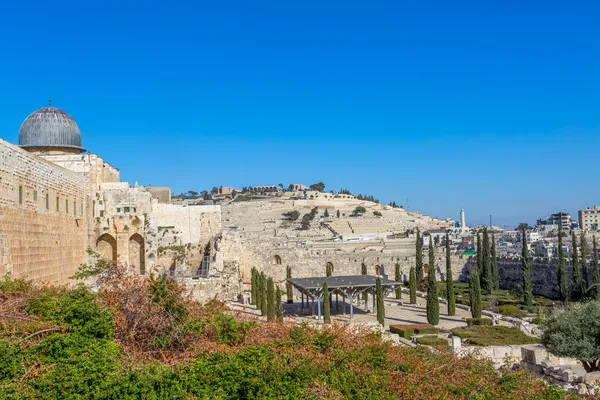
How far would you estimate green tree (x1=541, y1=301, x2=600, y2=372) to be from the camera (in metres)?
14.7

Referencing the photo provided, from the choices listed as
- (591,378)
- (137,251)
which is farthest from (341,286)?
(591,378)

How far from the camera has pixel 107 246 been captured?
2378 centimetres

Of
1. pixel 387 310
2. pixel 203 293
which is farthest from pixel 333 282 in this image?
pixel 203 293

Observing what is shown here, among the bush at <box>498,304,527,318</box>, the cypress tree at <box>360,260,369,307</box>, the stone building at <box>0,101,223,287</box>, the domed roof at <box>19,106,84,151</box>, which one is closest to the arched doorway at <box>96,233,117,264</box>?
the stone building at <box>0,101,223,287</box>

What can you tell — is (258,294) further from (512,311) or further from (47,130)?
(512,311)

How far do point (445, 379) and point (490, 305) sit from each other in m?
22.6

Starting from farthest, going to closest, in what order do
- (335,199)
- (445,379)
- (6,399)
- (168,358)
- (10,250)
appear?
(335,199) < (10,250) < (168,358) < (445,379) < (6,399)

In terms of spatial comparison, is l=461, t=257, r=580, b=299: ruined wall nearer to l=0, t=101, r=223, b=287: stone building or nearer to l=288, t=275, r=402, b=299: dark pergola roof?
l=288, t=275, r=402, b=299: dark pergola roof

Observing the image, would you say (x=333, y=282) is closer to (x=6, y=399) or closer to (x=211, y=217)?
(x=211, y=217)

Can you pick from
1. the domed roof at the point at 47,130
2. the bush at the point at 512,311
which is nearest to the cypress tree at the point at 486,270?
the bush at the point at 512,311

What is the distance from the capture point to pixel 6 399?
22.1ft

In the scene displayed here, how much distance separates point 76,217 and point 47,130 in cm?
649

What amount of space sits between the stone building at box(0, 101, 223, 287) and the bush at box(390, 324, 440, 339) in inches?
252

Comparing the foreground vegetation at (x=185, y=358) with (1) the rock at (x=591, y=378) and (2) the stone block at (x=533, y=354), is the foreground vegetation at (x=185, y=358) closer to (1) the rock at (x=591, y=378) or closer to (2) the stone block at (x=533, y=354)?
(1) the rock at (x=591, y=378)
